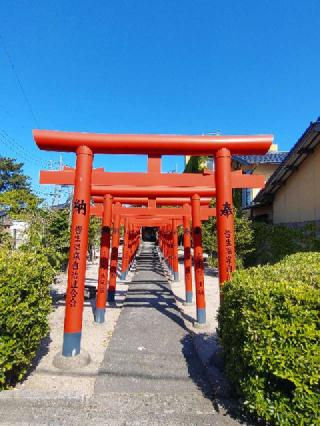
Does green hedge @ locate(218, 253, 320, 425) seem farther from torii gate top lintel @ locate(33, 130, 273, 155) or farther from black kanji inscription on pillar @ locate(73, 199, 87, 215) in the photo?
black kanji inscription on pillar @ locate(73, 199, 87, 215)

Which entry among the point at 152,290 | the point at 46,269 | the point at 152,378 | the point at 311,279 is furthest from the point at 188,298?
the point at 311,279

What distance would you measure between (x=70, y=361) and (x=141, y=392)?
1206 mm

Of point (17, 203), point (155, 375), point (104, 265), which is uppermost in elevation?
point (17, 203)

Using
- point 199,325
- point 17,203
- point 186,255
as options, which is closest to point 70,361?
point 199,325

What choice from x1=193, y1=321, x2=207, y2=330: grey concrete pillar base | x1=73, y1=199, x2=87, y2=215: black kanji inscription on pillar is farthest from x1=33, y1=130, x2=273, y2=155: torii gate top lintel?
x1=193, y1=321, x2=207, y2=330: grey concrete pillar base

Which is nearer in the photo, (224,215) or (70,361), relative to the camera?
(70,361)

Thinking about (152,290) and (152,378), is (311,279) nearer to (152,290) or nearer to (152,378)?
(152,378)

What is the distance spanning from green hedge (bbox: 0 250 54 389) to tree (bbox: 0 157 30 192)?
3834 centimetres

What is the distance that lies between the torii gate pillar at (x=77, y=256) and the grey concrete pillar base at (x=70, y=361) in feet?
0.21

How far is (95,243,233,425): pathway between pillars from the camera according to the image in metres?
3.19

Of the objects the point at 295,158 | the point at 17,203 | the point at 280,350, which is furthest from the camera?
the point at 17,203

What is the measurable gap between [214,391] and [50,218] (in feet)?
33.9

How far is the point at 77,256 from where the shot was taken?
4617 mm

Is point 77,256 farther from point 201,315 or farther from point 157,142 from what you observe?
point 201,315
